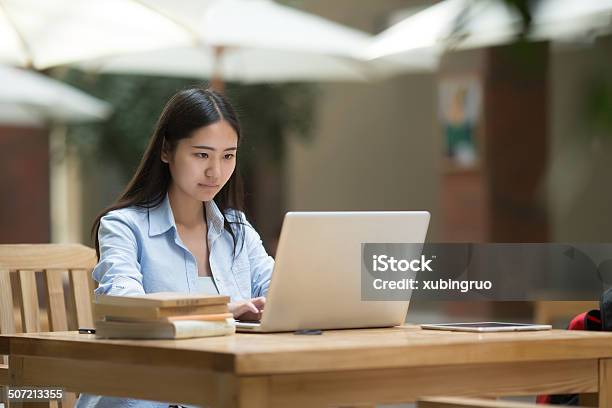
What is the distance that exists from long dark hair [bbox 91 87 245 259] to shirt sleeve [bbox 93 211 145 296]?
0.08m

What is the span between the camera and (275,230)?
38.5 ft

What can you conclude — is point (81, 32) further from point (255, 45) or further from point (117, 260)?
point (117, 260)

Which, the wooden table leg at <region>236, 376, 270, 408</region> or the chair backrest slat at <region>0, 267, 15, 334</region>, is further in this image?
the chair backrest slat at <region>0, 267, 15, 334</region>

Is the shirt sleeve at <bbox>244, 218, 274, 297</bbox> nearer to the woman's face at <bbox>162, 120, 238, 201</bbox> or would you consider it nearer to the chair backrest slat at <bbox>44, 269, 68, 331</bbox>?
the woman's face at <bbox>162, 120, 238, 201</bbox>

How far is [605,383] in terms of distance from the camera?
209 centimetres

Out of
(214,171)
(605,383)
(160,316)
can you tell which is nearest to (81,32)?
(214,171)

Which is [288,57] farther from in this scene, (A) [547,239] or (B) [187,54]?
(A) [547,239]

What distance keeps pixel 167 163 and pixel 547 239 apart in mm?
7413

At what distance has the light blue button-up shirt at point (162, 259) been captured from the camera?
2357 millimetres

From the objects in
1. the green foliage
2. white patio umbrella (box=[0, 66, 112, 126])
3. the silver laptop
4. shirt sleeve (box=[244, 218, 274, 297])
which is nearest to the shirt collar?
shirt sleeve (box=[244, 218, 274, 297])

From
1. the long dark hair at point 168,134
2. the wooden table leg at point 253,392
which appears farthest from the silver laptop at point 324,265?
the long dark hair at point 168,134

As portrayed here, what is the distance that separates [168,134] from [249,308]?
59 centimetres

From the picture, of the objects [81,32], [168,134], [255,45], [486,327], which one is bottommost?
[486,327]

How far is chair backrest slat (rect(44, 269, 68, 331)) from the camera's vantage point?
2709 millimetres
